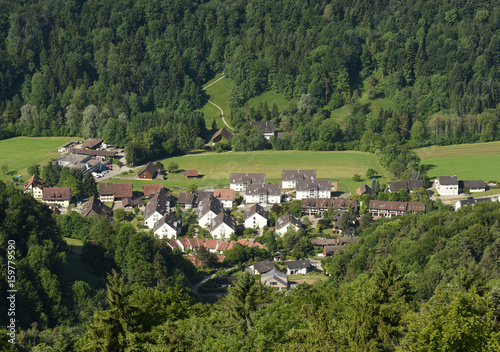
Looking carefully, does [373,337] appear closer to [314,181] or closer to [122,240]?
[122,240]

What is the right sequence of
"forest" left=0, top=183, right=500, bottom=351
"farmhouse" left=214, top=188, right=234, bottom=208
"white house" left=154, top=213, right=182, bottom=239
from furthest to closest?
"farmhouse" left=214, top=188, right=234, bottom=208
"white house" left=154, top=213, right=182, bottom=239
"forest" left=0, top=183, right=500, bottom=351

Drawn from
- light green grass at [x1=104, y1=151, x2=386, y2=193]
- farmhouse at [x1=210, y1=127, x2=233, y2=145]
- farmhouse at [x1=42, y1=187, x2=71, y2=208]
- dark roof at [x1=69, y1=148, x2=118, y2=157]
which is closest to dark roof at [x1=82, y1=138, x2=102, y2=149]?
dark roof at [x1=69, y1=148, x2=118, y2=157]

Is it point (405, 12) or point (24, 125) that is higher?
point (405, 12)

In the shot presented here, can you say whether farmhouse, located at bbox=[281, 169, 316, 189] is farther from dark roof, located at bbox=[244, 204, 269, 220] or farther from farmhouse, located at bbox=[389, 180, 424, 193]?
dark roof, located at bbox=[244, 204, 269, 220]

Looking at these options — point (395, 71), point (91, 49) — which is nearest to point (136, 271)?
point (395, 71)

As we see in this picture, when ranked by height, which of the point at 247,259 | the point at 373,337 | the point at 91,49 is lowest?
the point at 247,259

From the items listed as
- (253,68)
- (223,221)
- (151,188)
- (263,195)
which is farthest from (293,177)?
(253,68)

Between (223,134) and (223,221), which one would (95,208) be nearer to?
(223,221)
